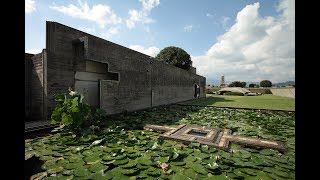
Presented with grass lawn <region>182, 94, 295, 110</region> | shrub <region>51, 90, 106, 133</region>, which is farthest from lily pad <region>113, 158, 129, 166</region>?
grass lawn <region>182, 94, 295, 110</region>

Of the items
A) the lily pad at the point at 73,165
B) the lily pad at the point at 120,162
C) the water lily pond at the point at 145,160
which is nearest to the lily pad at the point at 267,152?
the water lily pond at the point at 145,160

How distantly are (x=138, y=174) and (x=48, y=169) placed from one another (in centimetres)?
135

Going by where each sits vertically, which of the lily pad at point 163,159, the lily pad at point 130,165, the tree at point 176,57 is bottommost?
the lily pad at point 163,159

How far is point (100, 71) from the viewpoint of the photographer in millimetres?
7754

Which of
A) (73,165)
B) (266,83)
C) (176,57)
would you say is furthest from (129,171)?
(266,83)

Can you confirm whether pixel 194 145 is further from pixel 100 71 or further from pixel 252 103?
pixel 252 103

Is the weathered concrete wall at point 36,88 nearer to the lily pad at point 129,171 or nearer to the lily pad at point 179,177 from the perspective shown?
the lily pad at point 129,171

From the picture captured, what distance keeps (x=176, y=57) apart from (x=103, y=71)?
17.8 metres

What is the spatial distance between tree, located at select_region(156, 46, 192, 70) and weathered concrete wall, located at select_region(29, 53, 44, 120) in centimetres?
1977

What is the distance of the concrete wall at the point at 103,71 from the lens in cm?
588

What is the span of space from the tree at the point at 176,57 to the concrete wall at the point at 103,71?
41.6 ft

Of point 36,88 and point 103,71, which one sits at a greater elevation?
point 103,71

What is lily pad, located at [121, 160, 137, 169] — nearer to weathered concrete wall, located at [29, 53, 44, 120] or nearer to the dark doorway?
weathered concrete wall, located at [29, 53, 44, 120]
